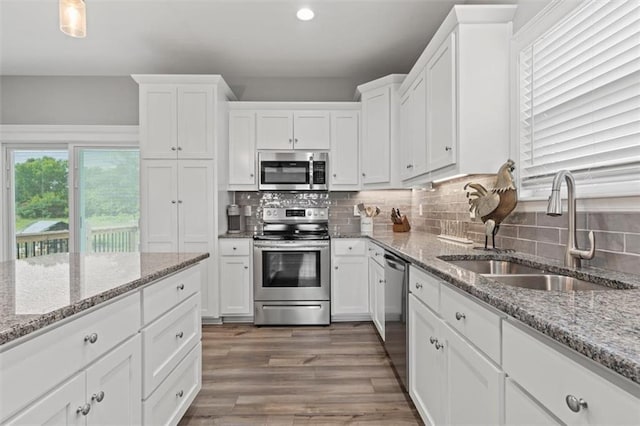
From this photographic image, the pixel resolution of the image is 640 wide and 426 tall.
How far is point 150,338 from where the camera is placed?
58.9 inches

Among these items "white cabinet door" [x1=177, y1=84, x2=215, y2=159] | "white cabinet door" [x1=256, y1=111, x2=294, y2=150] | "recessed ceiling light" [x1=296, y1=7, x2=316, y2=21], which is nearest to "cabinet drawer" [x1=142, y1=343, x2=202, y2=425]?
"white cabinet door" [x1=177, y1=84, x2=215, y2=159]

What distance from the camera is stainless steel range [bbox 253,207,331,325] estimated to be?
3559mm

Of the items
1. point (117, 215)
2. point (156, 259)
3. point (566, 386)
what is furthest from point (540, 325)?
point (117, 215)

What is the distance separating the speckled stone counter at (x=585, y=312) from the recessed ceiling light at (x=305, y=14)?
2.33m

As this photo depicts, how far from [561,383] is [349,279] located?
2911 millimetres

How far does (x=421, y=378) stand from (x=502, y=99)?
1.66 m

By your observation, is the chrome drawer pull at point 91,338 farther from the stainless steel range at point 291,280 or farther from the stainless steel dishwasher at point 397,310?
the stainless steel range at point 291,280

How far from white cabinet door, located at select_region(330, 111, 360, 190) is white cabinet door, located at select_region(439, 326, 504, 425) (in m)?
2.56

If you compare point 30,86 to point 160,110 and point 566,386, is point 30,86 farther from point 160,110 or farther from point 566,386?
point 566,386

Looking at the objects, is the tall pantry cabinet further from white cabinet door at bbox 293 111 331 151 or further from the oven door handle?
white cabinet door at bbox 293 111 331 151

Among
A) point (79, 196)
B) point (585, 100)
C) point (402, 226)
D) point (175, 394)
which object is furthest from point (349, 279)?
point (79, 196)

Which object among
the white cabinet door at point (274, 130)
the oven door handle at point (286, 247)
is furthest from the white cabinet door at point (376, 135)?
the oven door handle at point (286, 247)

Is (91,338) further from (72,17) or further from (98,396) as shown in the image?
(72,17)

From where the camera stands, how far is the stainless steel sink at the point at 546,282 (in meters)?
1.39
